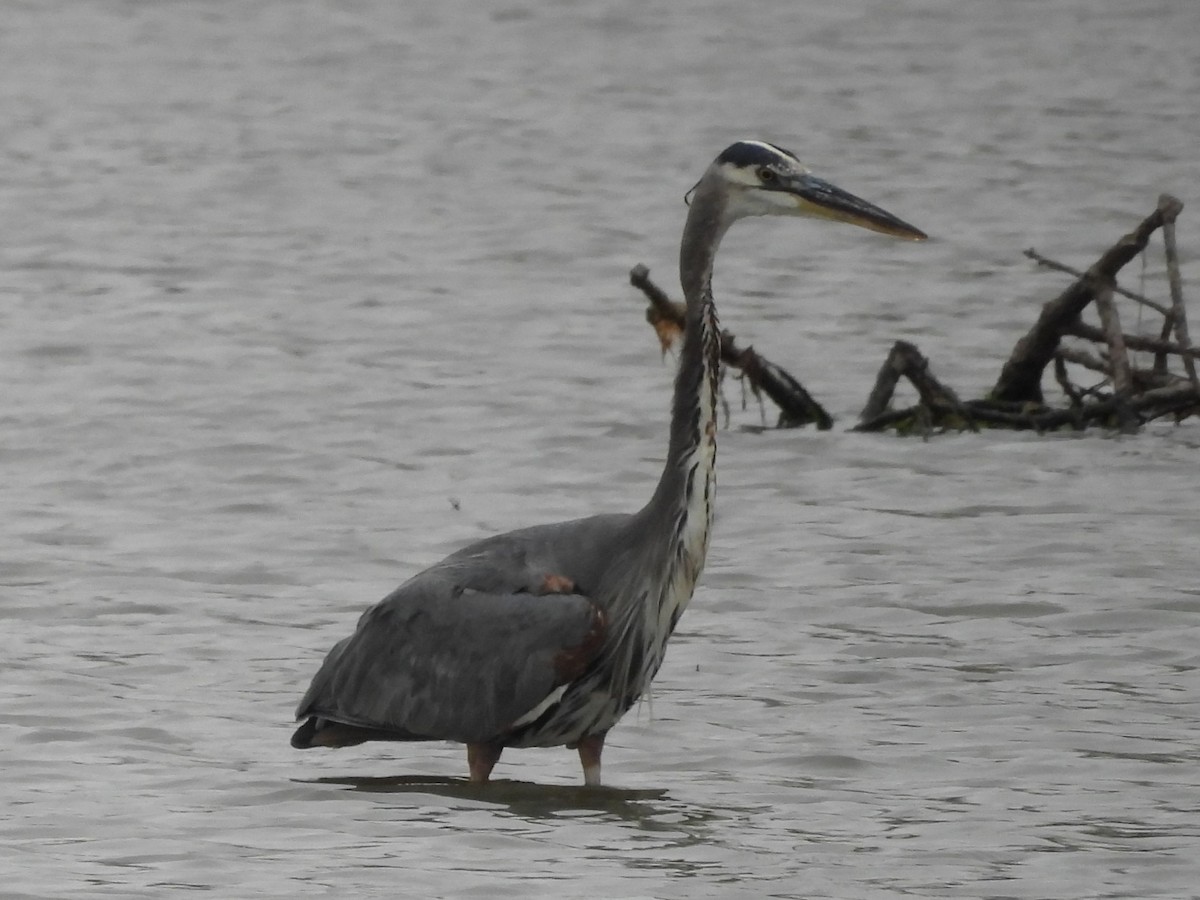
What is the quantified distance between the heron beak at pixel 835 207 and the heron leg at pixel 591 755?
1.72m

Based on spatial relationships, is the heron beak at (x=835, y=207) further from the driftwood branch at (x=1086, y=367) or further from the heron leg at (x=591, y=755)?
the driftwood branch at (x=1086, y=367)

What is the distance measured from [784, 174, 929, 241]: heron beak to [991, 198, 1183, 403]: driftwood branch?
3310 mm

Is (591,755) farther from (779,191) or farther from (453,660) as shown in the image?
(779,191)

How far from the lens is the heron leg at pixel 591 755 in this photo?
7.94 m

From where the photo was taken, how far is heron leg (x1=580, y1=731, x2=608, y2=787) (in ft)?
26.1

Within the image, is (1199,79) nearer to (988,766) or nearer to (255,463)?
(255,463)

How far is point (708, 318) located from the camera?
793 cm

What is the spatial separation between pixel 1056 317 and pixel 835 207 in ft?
13.0

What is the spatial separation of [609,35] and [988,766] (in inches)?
855

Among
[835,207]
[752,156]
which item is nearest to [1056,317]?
[835,207]

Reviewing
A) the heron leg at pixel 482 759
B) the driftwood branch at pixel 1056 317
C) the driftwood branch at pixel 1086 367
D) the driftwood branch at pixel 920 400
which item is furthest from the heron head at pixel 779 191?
the driftwood branch at pixel 920 400

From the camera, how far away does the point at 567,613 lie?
777 centimetres

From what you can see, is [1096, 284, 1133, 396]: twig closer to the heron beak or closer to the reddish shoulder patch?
the heron beak

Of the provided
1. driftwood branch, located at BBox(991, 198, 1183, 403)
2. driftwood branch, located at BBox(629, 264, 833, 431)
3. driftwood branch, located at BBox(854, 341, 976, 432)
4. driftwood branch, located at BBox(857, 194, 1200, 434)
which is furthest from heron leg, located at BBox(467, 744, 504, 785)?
driftwood branch, located at BBox(854, 341, 976, 432)
